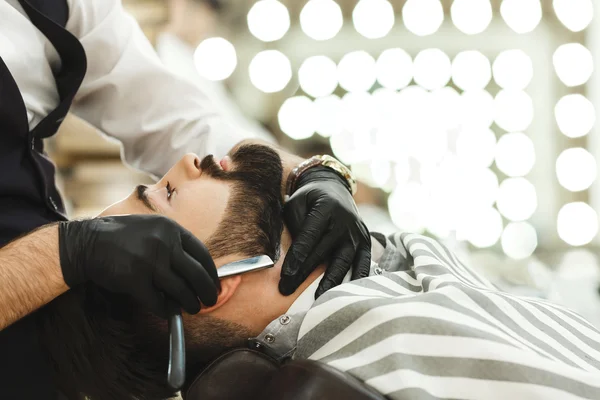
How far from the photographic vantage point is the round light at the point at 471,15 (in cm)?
443

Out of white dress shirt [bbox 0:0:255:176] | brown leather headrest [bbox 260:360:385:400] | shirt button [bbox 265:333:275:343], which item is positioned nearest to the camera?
brown leather headrest [bbox 260:360:385:400]

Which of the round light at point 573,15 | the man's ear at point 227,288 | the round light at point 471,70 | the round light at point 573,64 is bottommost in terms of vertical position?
the man's ear at point 227,288

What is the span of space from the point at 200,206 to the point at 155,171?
26.3 inches

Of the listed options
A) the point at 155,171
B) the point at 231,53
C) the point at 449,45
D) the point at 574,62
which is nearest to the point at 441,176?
the point at 449,45

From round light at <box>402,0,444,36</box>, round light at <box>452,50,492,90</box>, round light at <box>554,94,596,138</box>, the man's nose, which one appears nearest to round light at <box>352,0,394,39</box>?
round light at <box>402,0,444,36</box>

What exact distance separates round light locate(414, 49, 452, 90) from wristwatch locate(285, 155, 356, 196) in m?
3.05

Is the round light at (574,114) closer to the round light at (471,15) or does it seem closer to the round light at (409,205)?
the round light at (471,15)

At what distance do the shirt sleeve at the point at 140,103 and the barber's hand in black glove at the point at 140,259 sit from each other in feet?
2.40

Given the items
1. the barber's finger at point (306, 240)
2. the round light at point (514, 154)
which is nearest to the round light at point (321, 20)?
the round light at point (514, 154)

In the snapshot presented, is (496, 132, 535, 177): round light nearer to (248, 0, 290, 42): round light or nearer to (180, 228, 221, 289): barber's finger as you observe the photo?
(248, 0, 290, 42): round light

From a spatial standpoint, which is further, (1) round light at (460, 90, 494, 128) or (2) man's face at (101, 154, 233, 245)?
(1) round light at (460, 90, 494, 128)

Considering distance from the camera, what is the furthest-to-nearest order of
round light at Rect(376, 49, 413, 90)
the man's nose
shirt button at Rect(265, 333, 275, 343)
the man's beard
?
round light at Rect(376, 49, 413, 90) < the man's nose < the man's beard < shirt button at Rect(265, 333, 275, 343)

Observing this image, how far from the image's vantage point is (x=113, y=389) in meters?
1.20

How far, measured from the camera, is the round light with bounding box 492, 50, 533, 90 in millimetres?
4441
